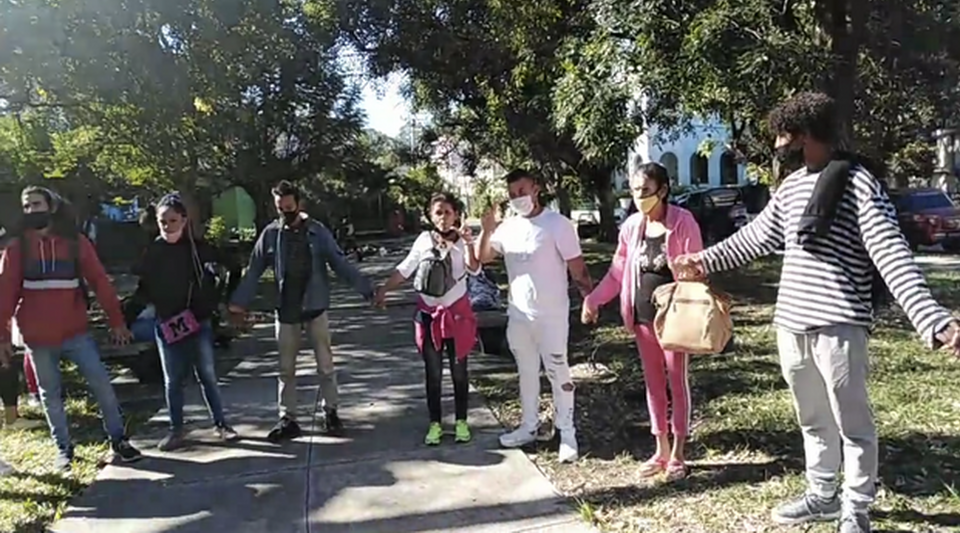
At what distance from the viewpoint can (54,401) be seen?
501 cm

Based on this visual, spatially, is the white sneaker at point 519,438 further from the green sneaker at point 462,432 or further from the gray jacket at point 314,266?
the gray jacket at point 314,266

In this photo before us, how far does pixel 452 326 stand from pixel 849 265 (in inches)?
98.9

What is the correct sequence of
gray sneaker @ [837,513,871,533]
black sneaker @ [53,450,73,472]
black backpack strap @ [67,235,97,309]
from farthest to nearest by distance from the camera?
black sneaker @ [53,450,73,472] → black backpack strap @ [67,235,97,309] → gray sneaker @ [837,513,871,533]

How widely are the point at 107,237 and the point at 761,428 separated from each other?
24599 millimetres

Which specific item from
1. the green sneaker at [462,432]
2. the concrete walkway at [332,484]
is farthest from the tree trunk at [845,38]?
the green sneaker at [462,432]

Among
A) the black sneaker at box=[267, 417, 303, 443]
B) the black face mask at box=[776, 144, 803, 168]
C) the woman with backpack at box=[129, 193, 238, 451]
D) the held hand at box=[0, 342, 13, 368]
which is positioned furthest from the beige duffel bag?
the held hand at box=[0, 342, 13, 368]

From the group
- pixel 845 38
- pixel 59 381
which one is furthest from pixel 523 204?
pixel 845 38

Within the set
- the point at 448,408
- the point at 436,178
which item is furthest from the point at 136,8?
the point at 436,178

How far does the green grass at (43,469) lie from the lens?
4.41 meters

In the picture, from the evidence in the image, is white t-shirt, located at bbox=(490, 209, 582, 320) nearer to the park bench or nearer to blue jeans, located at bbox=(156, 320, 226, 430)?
blue jeans, located at bbox=(156, 320, 226, 430)

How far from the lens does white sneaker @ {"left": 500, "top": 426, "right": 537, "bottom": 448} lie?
5098 mm

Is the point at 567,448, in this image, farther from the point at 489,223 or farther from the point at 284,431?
the point at 284,431

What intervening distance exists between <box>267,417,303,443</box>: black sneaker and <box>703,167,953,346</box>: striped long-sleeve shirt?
338 centimetres

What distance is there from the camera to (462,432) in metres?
5.28
